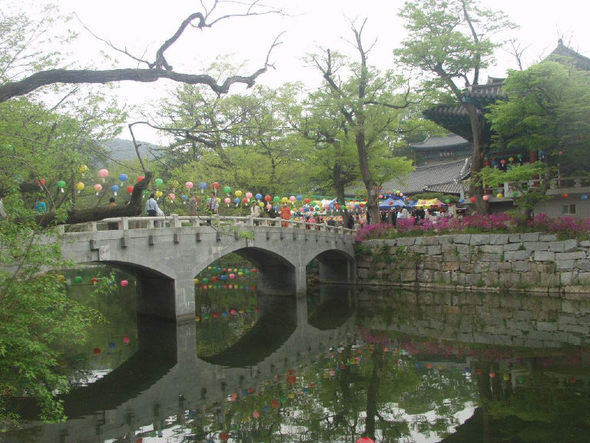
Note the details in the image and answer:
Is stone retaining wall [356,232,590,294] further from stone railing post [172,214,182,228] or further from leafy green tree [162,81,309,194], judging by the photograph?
stone railing post [172,214,182,228]

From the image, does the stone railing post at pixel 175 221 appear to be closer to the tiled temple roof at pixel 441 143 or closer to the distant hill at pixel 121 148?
the distant hill at pixel 121 148

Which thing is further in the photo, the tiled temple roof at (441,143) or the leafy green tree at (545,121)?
the tiled temple roof at (441,143)

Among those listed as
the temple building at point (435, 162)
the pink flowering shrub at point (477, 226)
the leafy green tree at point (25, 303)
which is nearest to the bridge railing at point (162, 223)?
the pink flowering shrub at point (477, 226)

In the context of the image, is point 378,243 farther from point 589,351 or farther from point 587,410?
point 587,410

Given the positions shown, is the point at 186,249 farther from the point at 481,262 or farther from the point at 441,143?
the point at 441,143

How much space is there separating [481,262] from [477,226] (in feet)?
5.39

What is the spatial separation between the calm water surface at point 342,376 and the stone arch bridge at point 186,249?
1.40 m

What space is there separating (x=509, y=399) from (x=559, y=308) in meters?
9.95

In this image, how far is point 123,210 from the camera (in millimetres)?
6469

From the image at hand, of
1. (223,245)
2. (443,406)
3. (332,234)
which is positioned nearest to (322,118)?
(332,234)

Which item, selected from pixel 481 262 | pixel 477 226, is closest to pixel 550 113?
pixel 477 226

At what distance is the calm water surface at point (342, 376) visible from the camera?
9.32 metres

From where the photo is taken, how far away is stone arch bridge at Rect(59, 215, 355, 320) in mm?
16438

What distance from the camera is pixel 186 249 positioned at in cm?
1909
